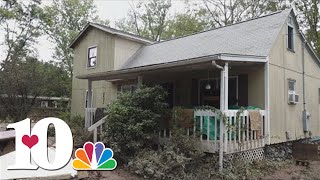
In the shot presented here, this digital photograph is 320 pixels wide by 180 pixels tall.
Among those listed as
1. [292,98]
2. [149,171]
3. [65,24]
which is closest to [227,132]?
[149,171]

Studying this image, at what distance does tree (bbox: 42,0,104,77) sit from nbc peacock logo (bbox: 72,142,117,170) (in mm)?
22430

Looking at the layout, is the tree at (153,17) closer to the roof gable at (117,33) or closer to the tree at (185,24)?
the tree at (185,24)

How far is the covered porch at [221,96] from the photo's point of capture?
7789 millimetres

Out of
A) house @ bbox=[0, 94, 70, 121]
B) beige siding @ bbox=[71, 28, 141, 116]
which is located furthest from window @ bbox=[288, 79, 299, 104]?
house @ bbox=[0, 94, 70, 121]

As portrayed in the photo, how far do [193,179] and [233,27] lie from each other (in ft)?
24.9

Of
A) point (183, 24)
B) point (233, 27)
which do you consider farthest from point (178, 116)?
point (183, 24)

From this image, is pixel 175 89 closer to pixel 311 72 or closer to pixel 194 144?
pixel 194 144

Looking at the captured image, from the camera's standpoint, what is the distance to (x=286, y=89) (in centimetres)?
1048

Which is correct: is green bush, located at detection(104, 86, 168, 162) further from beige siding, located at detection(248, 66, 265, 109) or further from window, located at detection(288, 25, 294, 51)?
window, located at detection(288, 25, 294, 51)

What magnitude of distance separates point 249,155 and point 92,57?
36.1 ft

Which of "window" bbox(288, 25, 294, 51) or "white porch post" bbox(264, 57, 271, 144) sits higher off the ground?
"window" bbox(288, 25, 294, 51)

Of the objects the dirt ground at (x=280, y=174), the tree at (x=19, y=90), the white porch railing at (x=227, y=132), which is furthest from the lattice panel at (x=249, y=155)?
the tree at (x=19, y=90)

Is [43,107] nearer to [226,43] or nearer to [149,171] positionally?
[226,43]

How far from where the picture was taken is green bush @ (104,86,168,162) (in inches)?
343
